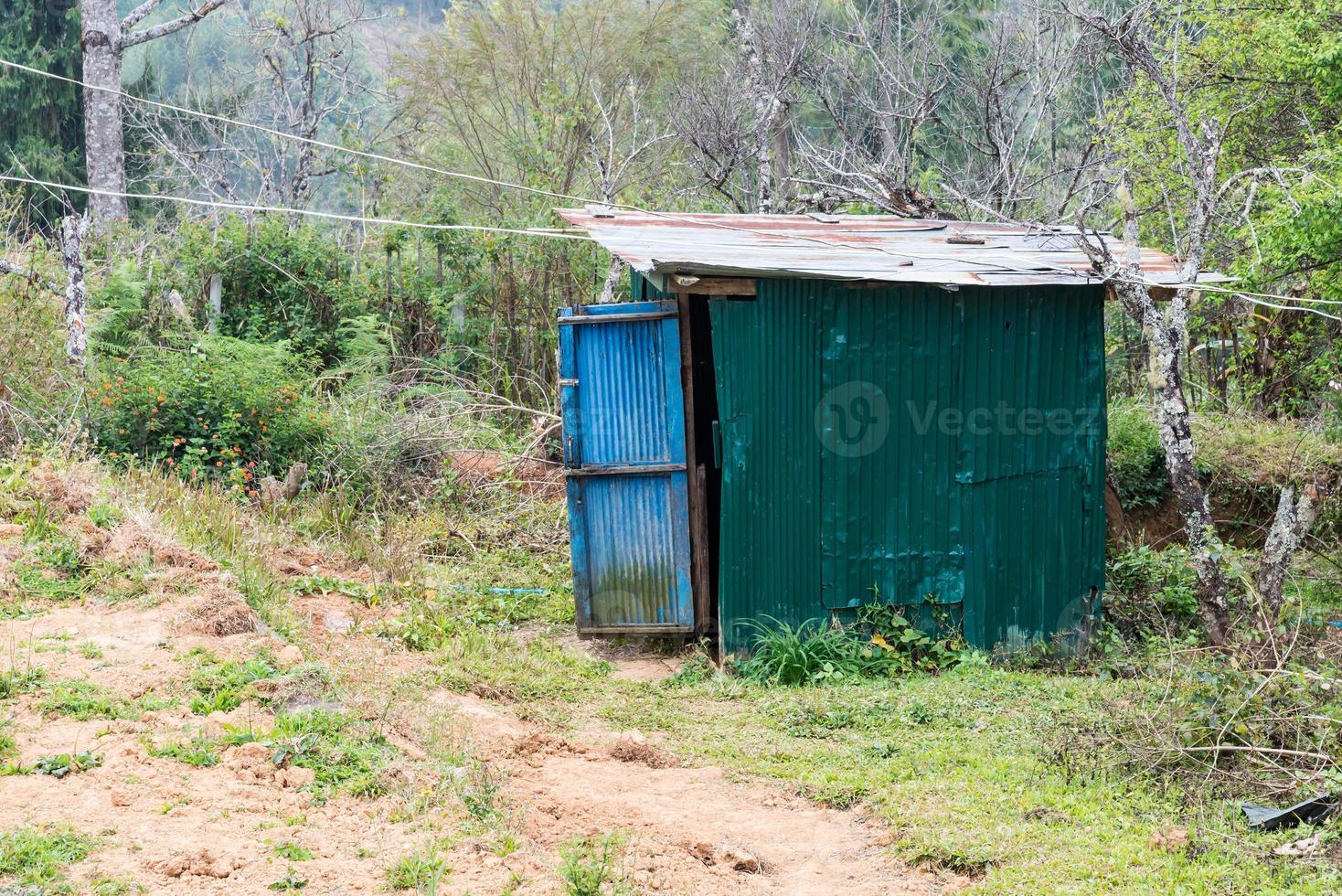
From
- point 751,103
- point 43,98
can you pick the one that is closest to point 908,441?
point 751,103

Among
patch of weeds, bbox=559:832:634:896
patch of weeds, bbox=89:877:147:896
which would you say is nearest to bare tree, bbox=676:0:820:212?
patch of weeds, bbox=559:832:634:896

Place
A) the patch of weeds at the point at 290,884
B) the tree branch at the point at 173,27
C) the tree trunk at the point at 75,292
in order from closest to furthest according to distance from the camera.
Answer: the patch of weeds at the point at 290,884
the tree trunk at the point at 75,292
the tree branch at the point at 173,27

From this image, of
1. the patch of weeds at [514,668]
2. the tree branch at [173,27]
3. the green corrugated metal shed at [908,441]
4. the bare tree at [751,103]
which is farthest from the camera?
the tree branch at [173,27]

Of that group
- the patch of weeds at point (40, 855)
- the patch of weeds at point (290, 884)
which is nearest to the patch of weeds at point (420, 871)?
the patch of weeds at point (290, 884)

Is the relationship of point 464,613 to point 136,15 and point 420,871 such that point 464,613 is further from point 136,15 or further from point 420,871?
point 136,15

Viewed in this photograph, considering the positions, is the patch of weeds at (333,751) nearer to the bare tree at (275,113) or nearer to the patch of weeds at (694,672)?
the patch of weeds at (694,672)

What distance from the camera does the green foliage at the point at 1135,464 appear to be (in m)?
10.5

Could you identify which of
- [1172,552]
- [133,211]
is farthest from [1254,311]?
[133,211]

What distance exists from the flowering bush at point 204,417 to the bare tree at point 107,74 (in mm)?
7705

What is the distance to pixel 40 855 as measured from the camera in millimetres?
3602

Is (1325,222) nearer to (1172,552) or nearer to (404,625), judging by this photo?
(1172,552)

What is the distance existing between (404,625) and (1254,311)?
31.1 feet

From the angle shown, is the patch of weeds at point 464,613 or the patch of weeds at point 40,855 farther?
the patch of weeds at point 464,613

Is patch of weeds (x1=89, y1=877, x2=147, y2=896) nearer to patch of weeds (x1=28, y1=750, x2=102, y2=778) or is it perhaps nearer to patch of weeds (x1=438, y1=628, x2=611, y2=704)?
patch of weeds (x1=28, y1=750, x2=102, y2=778)
